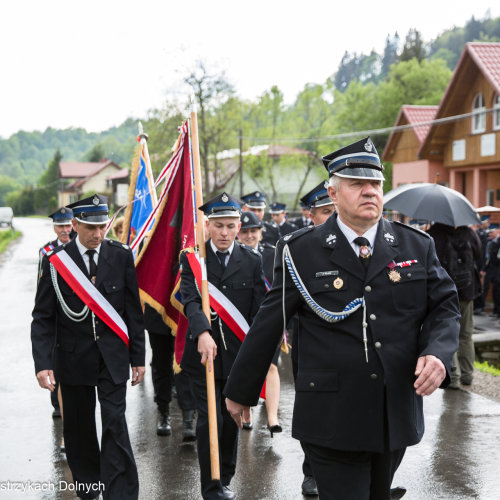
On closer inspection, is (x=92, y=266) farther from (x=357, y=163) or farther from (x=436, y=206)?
(x=436, y=206)

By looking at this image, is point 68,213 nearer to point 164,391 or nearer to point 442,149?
point 164,391

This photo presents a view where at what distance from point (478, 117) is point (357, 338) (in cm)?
2976

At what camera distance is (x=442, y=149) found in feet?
111

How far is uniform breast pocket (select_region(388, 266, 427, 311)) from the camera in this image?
3.12 metres

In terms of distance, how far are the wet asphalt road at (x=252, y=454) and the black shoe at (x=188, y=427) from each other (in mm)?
107

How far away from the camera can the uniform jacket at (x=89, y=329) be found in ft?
16.1

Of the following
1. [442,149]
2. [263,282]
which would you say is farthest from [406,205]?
[442,149]

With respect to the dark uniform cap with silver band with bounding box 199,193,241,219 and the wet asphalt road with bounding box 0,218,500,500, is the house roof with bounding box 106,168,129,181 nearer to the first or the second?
the wet asphalt road with bounding box 0,218,500,500

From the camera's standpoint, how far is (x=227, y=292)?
5.48 metres

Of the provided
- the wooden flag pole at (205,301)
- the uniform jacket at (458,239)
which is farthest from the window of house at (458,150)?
the wooden flag pole at (205,301)

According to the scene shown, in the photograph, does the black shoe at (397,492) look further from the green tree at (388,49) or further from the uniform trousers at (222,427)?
the green tree at (388,49)

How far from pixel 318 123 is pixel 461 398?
2013 inches

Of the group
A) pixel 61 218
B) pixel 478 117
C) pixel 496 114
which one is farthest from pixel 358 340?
pixel 478 117

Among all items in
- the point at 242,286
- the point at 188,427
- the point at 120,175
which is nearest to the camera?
the point at 242,286
